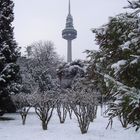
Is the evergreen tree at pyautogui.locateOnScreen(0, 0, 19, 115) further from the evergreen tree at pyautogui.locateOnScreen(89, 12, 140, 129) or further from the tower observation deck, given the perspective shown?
the tower observation deck

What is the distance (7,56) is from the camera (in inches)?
1008

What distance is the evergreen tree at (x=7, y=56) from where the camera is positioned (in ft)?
79.8

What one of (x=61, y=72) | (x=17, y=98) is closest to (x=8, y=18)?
(x=17, y=98)

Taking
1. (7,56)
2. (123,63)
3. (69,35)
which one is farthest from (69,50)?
(123,63)

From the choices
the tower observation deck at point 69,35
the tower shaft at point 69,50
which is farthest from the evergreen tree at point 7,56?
the tower observation deck at point 69,35

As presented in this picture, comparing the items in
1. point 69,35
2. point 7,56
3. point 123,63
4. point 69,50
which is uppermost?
point 69,35

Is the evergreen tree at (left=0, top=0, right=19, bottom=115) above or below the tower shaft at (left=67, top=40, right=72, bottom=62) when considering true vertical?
below

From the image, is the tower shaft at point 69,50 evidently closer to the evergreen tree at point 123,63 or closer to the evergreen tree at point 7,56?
the evergreen tree at point 7,56

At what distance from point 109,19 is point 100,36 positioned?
68 centimetres

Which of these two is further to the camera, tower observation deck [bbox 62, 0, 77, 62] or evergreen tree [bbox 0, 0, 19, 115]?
tower observation deck [bbox 62, 0, 77, 62]

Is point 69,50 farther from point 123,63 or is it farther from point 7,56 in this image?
point 123,63

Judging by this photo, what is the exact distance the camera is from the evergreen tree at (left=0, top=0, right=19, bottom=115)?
24.3 m

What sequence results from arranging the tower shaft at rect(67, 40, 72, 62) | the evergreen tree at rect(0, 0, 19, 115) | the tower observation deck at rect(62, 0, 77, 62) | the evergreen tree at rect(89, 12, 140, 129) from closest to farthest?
the evergreen tree at rect(89, 12, 140, 129)
the evergreen tree at rect(0, 0, 19, 115)
the tower shaft at rect(67, 40, 72, 62)
the tower observation deck at rect(62, 0, 77, 62)

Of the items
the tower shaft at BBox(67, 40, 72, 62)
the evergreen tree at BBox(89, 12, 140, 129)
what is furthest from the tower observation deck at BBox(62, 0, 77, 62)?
the evergreen tree at BBox(89, 12, 140, 129)
